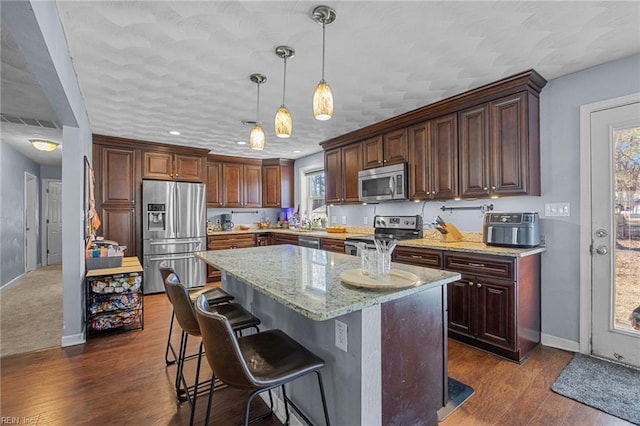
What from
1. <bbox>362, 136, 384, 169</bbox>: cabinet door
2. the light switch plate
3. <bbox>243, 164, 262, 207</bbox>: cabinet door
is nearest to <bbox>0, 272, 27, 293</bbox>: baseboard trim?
<bbox>243, 164, 262, 207</bbox>: cabinet door

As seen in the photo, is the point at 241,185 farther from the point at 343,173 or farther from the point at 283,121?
the point at 283,121

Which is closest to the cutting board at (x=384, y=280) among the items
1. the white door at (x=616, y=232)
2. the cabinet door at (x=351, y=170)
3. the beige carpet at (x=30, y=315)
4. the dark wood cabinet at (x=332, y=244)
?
the white door at (x=616, y=232)

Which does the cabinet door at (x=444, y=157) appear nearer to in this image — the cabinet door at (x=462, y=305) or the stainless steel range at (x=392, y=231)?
the stainless steel range at (x=392, y=231)

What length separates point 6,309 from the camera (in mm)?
3924

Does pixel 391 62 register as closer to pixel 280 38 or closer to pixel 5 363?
pixel 280 38

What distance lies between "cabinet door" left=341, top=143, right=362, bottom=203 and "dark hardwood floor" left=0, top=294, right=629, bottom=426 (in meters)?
2.35

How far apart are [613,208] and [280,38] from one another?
2.88m

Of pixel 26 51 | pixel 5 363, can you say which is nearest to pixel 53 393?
pixel 5 363

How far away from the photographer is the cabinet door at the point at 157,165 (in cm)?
479

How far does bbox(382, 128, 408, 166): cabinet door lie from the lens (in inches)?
145

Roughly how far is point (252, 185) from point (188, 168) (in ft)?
4.23

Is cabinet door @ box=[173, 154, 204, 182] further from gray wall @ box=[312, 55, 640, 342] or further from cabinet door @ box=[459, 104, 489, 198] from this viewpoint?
gray wall @ box=[312, 55, 640, 342]

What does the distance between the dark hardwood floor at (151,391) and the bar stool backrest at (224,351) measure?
863mm

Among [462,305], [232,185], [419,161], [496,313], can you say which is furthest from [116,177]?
[496,313]
